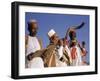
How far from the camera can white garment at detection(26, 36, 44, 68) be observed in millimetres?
1430

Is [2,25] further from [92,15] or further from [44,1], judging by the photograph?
[92,15]

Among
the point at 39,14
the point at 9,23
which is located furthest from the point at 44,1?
the point at 9,23

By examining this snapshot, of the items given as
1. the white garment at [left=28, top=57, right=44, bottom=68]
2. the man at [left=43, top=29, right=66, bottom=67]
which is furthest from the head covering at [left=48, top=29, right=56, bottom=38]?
the white garment at [left=28, top=57, right=44, bottom=68]

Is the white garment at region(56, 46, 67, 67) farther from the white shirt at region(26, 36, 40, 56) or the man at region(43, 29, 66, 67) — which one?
the white shirt at region(26, 36, 40, 56)

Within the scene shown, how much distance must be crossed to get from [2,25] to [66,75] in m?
0.41

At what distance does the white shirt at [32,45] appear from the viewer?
1.43m

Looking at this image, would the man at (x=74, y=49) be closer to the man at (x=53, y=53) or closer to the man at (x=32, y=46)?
the man at (x=53, y=53)

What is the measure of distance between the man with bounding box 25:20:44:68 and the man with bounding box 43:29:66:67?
0.12ft

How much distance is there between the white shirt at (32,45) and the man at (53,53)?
6cm

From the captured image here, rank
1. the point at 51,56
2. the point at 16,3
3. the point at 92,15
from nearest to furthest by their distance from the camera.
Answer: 1. the point at 16,3
2. the point at 51,56
3. the point at 92,15

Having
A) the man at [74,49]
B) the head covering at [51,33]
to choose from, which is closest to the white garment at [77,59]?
the man at [74,49]

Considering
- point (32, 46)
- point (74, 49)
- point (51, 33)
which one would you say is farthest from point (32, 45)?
point (74, 49)

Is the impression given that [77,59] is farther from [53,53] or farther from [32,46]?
[32,46]

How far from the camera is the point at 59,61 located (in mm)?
1503
